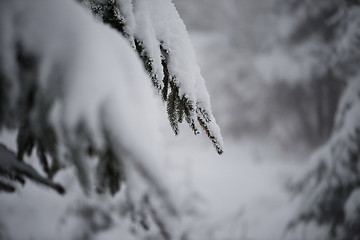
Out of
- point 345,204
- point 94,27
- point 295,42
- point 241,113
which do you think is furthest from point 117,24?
point 241,113

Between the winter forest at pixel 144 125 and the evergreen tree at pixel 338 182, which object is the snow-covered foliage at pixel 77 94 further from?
the evergreen tree at pixel 338 182

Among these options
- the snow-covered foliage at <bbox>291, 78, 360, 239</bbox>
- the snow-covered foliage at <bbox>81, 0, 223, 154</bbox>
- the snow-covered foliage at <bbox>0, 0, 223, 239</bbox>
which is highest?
Result: the snow-covered foliage at <bbox>291, 78, 360, 239</bbox>

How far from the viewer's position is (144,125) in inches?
16.7

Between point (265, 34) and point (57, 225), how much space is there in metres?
6.87

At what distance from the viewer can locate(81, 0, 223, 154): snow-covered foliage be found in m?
0.54

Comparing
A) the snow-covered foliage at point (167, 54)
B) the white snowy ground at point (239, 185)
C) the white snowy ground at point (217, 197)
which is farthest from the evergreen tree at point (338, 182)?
the snow-covered foliage at point (167, 54)

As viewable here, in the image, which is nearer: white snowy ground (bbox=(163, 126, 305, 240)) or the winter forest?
the winter forest

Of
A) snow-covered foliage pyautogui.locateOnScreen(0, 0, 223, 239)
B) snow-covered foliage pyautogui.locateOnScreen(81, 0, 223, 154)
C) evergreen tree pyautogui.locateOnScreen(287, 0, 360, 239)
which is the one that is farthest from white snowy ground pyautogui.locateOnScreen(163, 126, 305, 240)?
snow-covered foliage pyautogui.locateOnScreen(0, 0, 223, 239)

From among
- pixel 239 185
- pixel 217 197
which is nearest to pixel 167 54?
pixel 217 197

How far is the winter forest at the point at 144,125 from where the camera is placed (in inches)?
16.0

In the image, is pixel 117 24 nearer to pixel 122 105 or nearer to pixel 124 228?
pixel 122 105

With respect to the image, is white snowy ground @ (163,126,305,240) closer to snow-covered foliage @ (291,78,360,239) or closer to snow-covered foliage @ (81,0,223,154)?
snow-covered foliage @ (291,78,360,239)

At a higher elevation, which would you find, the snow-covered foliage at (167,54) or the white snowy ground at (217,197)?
the white snowy ground at (217,197)

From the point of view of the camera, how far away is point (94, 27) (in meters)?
0.46
